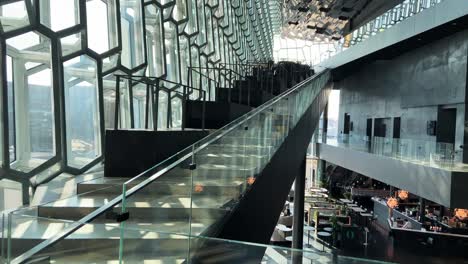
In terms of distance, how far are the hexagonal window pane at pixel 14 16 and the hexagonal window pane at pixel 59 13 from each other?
0.54 m

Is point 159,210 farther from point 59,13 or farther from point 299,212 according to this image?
point 299,212

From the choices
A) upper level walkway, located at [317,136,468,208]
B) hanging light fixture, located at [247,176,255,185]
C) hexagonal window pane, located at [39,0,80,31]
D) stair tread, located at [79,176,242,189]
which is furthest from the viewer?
upper level walkway, located at [317,136,468,208]

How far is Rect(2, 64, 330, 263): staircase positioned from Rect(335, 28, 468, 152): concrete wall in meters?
14.2

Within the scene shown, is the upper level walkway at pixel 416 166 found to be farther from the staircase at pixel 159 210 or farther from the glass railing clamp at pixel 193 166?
the glass railing clamp at pixel 193 166

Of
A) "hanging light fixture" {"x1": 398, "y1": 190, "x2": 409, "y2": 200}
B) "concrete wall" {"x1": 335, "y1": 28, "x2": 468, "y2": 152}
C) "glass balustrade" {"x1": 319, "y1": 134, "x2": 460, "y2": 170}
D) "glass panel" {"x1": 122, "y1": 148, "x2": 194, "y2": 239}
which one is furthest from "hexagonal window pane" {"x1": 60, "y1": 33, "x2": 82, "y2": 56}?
"hanging light fixture" {"x1": 398, "y1": 190, "x2": 409, "y2": 200}

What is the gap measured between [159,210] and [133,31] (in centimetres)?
747

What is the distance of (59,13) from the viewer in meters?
6.90

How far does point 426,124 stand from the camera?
21.3m

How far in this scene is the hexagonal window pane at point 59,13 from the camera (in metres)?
6.52

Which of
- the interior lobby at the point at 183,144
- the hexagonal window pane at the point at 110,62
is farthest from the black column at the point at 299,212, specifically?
the hexagonal window pane at the point at 110,62

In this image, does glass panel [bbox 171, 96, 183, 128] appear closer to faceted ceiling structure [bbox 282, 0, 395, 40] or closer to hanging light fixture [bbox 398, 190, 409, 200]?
hanging light fixture [bbox 398, 190, 409, 200]

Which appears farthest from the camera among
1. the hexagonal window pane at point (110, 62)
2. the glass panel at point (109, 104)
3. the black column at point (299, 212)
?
the black column at point (299, 212)

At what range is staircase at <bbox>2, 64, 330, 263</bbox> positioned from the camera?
2.79m

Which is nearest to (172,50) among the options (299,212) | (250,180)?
(250,180)
